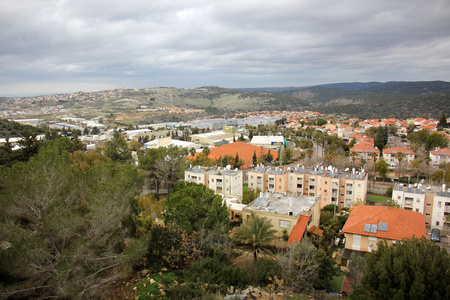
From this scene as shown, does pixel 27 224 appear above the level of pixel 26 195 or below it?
below

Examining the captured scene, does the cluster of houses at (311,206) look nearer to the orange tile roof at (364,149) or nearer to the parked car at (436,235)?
the parked car at (436,235)

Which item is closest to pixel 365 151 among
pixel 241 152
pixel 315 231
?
pixel 241 152

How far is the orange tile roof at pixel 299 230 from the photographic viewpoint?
17.4 meters

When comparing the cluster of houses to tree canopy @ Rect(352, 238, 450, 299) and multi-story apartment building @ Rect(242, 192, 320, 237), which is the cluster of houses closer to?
multi-story apartment building @ Rect(242, 192, 320, 237)

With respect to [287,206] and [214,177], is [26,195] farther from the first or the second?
[214,177]

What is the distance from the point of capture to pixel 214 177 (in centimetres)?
2909

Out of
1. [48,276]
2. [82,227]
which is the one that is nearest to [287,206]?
[82,227]

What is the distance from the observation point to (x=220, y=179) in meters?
28.8

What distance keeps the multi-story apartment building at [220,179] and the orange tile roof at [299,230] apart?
966 cm

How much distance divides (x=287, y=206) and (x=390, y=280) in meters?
11.5

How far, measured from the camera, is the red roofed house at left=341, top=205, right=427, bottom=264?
1677 centimetres

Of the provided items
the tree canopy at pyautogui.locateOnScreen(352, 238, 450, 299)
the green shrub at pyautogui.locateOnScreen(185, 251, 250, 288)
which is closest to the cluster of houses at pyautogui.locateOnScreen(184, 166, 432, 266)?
the tree canopy at pyautogui.locateOnScreen(352, 238, 450, 299)

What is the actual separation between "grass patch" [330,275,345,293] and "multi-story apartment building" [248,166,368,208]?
12205mm

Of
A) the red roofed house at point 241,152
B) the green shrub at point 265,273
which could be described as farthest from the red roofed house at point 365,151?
the green shrub at point 265,273
